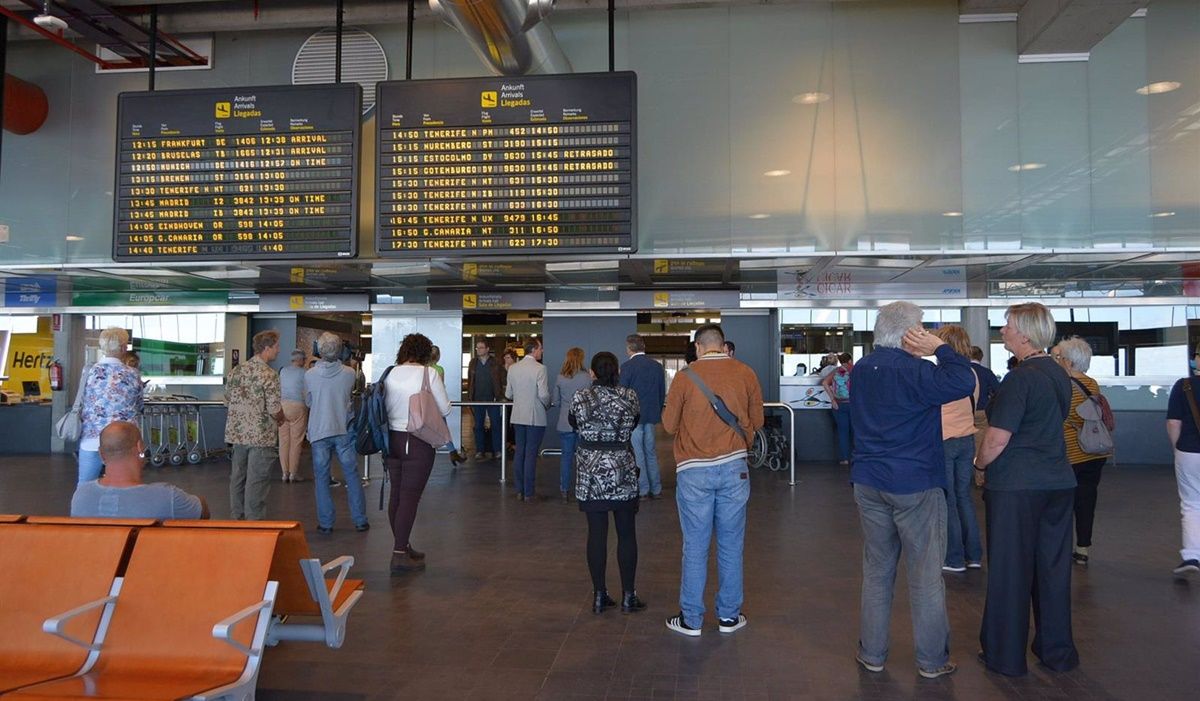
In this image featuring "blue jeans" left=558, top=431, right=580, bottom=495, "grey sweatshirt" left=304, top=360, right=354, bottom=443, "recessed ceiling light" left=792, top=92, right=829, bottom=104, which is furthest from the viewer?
"blue jeans" left=558, top=431, right=580, bottom=495

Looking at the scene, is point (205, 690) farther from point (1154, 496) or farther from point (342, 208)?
point (1154, 496)

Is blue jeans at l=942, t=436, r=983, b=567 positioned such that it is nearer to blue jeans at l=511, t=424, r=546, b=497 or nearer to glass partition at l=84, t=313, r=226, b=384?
blue jeans at l=511, t=424, r=546, b=497

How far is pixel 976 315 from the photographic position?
1147cm

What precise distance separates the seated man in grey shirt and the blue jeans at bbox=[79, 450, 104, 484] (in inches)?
81.3

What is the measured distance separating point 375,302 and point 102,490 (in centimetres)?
973

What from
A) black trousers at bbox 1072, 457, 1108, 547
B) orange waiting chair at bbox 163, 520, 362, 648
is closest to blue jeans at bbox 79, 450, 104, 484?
orange waiting chair at bbox 163, 520, 362, 648

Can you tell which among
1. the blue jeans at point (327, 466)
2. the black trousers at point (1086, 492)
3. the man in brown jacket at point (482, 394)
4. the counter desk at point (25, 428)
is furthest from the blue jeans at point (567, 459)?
the counter desk at point (25, 428)

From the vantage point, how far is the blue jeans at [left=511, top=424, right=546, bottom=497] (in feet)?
27.9

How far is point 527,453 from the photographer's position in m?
8.59

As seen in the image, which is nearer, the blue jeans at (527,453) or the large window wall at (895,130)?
the large window wall at (895,130)

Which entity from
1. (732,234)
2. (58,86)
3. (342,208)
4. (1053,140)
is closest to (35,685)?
(342,208)

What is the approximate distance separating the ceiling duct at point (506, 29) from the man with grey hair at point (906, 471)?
3508mm

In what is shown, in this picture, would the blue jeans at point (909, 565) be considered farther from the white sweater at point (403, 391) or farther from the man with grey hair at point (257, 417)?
the man with grey hair at point (257, 417)

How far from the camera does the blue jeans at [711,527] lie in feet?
13.7
